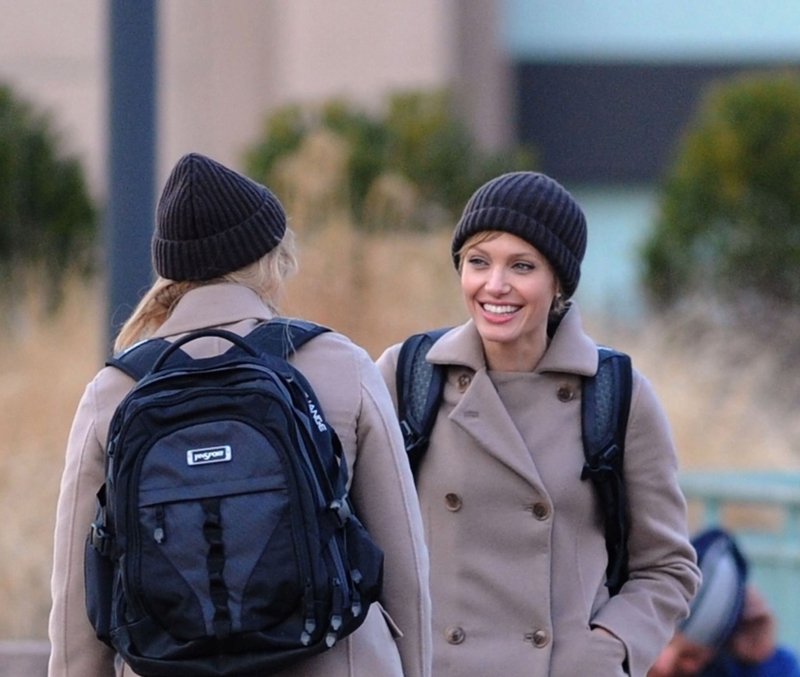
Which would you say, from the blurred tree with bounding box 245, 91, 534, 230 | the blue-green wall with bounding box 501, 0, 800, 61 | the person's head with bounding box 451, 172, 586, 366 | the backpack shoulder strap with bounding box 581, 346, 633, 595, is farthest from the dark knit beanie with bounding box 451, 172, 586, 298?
the blue-green wall with bounding box 501, 0, 800, 61

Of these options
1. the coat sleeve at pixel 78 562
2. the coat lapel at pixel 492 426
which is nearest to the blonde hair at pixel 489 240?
the coat lapel at pixel 492 426

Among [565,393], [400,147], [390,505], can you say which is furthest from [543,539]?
[400,147]

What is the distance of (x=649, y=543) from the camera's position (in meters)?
3.39

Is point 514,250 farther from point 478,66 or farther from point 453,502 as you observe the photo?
point 478,66

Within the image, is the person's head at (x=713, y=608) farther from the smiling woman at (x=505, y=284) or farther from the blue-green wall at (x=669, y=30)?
the blue-green wall at (x=669, y=30)

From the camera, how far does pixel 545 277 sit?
3375 mm

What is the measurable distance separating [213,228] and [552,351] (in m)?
1.02

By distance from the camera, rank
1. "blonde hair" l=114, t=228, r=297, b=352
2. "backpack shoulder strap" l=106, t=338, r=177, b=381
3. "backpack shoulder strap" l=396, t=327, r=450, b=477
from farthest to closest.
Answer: "backpack shoulder strap" l=396, t=327, r=450, b=477
"blonde hair" l=114, t=228, r=297, b=352
"backpack shoulder strap" l=106, t=338, r=177, b=381

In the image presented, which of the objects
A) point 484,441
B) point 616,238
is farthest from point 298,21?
point 484,441

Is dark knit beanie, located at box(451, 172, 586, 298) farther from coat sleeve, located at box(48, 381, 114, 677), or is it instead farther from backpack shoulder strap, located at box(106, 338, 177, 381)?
coat sleeve, located at box(48, 381, 114, 677)

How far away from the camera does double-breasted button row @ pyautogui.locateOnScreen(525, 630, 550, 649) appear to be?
327 cm

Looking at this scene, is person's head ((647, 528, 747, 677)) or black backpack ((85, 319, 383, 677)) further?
person's head ((647, 528, 747, 677))

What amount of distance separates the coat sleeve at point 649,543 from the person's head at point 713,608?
138cm

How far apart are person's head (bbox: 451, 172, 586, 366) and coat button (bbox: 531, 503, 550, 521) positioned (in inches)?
13.8
